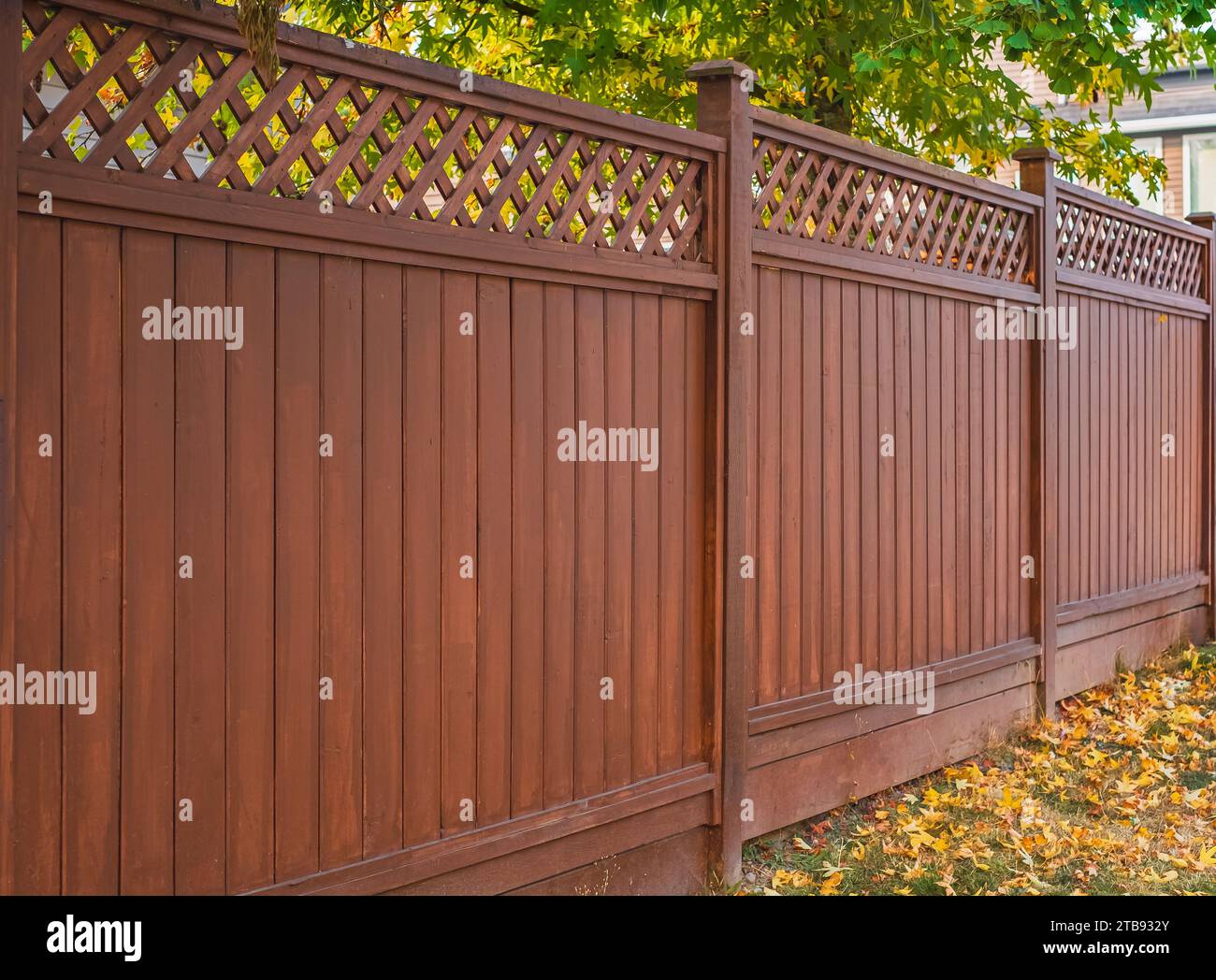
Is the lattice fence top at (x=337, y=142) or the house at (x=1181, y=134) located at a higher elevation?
the house at (x=1181, y=134)

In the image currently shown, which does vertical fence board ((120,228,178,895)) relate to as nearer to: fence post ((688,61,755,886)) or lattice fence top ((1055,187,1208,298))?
fence post ((688,61,755,886))

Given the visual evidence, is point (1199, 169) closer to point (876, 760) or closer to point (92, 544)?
point (876, 760)

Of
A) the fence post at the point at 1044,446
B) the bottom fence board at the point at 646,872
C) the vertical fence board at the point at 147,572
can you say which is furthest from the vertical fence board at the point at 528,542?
the fence post at the point at 1044,446

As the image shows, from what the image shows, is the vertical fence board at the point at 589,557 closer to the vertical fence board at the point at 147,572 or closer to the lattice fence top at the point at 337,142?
the lattice fence top at the point at 337,142

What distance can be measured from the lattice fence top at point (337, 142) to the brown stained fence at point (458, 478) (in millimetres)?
13

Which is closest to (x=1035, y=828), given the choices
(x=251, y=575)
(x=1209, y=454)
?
(x=251, y=575)

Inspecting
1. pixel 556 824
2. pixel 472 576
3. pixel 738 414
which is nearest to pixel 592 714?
pixel 556 824

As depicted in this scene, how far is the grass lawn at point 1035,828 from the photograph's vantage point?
15.1ft

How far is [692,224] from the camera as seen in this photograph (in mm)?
4512

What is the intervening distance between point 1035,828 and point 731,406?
7.01 feet

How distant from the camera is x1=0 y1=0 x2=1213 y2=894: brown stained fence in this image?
9.34 feet

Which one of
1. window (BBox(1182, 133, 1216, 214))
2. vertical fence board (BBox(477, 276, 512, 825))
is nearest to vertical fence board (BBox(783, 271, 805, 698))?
vertical fence board (BBox(477, 276, 512, 825))

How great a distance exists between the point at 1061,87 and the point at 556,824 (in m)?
4.55
